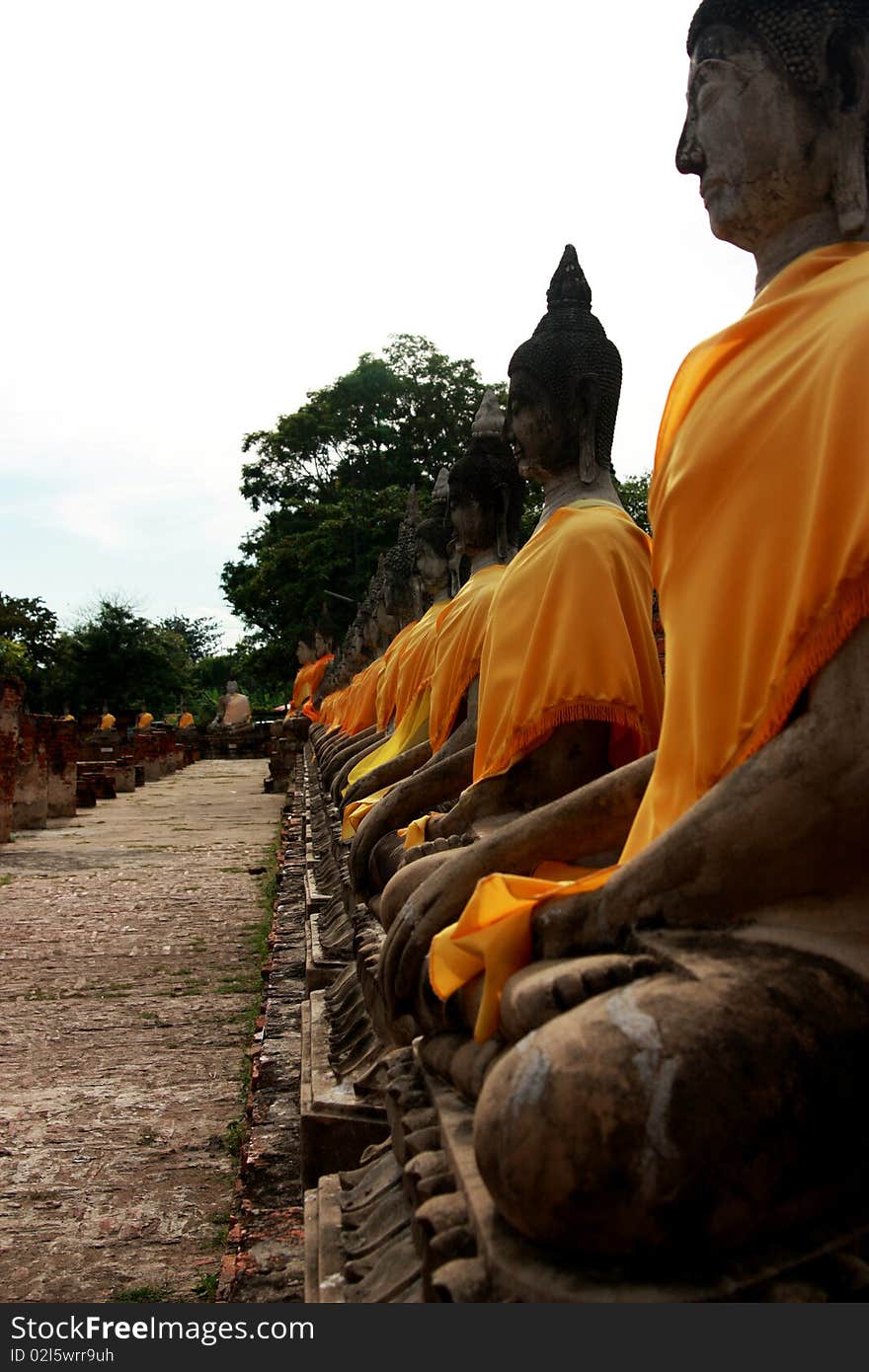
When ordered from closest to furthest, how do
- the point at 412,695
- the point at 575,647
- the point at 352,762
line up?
the point at 575,647 → the point at 412,695 → the point at 352,762

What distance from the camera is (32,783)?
18094mm

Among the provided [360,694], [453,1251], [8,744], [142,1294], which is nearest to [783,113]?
[453,1251]

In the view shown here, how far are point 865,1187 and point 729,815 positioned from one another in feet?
1.90

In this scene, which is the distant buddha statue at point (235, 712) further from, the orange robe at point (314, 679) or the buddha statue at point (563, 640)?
the buddha statue at point (563, 640)

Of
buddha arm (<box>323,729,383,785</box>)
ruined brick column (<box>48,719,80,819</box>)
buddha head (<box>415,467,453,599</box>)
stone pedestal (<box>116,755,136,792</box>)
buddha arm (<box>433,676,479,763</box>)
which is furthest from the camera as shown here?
stone pedestal (<box>116,755,136,792</box>)

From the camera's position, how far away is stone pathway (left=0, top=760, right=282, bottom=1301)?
13.5 feet

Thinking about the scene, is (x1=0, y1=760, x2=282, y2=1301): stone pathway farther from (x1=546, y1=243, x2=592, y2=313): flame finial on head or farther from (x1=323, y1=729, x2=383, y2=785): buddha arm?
(x1=546, y1=243, x2=592, y2=313): flame finial on head

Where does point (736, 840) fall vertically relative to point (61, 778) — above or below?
above

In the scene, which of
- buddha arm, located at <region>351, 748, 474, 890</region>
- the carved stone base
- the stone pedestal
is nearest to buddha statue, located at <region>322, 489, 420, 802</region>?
buddha arm, located at <region>351, 748, 474, 890</region>

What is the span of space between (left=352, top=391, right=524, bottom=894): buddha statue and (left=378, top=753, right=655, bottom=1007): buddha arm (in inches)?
60.6

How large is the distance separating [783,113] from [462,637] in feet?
9.71

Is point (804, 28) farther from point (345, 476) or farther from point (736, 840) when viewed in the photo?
point (345, 476)

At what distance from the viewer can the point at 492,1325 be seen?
1727 millimetres

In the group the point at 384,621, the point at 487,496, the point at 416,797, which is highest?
the point at 487,496
